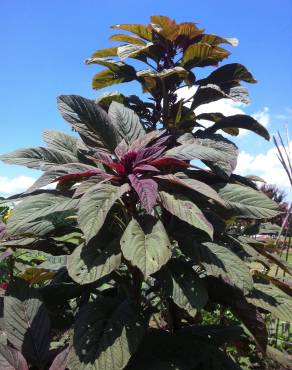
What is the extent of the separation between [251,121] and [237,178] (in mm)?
258

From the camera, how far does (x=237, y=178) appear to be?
1877mm

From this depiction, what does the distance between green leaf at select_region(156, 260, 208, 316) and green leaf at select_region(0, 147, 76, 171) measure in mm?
570

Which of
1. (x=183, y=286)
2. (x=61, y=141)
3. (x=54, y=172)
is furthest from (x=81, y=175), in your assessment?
(x=183, y=286)

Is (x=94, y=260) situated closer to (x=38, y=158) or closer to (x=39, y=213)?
(x=39, y=213)

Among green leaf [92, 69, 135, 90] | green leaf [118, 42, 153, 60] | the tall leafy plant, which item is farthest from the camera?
green leaf [92, 69, 135, 90]

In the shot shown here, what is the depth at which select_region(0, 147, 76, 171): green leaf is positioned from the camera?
1521 millimetres

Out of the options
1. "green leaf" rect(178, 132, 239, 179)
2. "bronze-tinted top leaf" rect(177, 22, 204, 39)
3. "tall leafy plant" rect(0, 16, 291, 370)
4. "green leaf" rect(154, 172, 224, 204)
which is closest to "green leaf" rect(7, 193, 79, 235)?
"tall leafy plant" rect(0, 16, 291, 370)

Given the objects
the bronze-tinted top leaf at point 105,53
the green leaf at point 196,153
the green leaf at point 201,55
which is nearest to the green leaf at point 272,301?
the green leaf at point 196,153

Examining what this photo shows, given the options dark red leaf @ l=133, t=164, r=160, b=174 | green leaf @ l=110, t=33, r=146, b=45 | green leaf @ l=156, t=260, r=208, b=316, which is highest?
green leaf @ l=110, t=33, r=146, b=45

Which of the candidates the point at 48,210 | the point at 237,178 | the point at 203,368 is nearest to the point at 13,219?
the point at 48,210

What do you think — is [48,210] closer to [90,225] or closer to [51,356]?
[90,225]

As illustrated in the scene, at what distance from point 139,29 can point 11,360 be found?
4.87 ft

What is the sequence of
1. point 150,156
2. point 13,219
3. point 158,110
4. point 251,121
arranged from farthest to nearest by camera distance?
point 158,110
point 251,121
point 150,156
point 13,219

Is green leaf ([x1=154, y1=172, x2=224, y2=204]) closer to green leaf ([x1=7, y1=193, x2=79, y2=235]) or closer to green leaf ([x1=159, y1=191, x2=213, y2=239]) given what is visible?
green leaf ([x1=159, y1=191, x2=213, y2=239])
